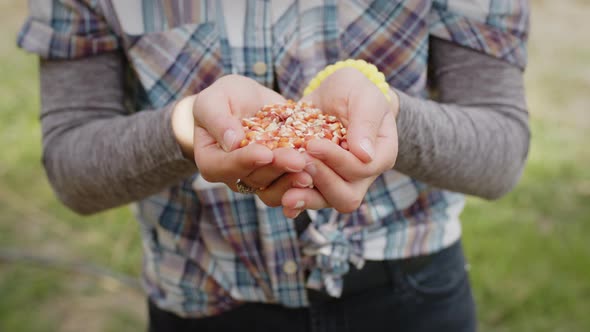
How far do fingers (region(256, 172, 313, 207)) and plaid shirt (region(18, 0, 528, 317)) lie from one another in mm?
236

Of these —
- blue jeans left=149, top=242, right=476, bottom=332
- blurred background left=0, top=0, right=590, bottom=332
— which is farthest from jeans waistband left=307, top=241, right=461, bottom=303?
blurred background left=0, top=0, right=590, bottom=332

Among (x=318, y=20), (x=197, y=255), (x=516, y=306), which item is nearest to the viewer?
(x=318, y=20)

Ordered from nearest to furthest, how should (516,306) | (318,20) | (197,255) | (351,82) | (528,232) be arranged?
(351,82)
(318,20)
(197,255)
(516,306)
(528,232)

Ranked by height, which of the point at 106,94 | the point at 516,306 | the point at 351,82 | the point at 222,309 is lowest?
the point at 516,306

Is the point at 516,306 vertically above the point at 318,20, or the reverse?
the point at 318,20

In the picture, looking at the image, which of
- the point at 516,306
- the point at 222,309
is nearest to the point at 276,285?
the point at 222,309

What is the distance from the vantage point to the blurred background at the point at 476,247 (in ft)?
7.51

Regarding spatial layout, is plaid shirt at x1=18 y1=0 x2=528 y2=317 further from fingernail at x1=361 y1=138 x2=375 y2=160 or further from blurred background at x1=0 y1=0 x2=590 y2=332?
blurred background at x1=0 y1=0 x2=590 y2=332

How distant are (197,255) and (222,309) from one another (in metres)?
0.11

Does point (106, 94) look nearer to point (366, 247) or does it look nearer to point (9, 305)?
point (366, 247)

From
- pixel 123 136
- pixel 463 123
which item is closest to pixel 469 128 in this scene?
pixel 463 123

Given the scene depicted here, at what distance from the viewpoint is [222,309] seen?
1112 millimetres

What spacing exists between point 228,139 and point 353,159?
0.14 m

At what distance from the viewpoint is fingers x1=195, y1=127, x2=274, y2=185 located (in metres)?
0.69
